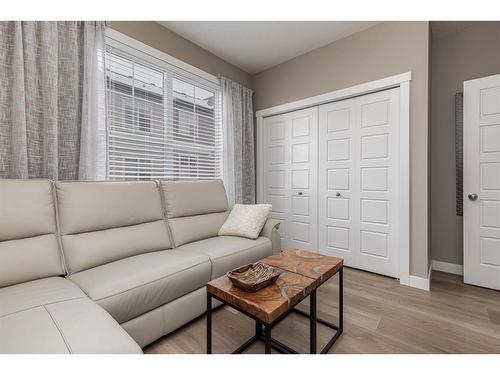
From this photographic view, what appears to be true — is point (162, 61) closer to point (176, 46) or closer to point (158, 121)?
point (176, 46)

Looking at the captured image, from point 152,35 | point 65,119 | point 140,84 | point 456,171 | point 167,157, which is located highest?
point 152,35

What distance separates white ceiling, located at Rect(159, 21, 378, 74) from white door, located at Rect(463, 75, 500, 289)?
50.0 inches

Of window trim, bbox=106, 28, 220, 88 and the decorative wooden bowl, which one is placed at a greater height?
window trim, bbox=106, 28, 220, 88

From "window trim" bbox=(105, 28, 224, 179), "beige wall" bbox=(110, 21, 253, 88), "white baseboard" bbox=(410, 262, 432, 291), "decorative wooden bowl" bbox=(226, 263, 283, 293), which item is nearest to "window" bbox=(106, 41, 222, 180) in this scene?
"window trim" bbox=(105, 28, 224, 179)

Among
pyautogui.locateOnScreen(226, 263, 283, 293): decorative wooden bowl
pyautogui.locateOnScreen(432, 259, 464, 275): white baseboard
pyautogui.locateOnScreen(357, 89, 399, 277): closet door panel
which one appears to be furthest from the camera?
pyautogui.locateOnScreen(432, 259, 464, 275): white baseboard

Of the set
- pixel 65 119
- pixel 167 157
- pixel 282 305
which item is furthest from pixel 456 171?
pixel 65 119

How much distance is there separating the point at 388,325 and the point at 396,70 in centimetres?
225

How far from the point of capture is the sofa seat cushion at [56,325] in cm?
82

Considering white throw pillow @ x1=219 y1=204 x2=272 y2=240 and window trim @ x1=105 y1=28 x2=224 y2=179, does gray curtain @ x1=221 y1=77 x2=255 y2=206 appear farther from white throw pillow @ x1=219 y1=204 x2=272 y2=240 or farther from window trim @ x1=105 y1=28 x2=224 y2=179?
white throw pillow @ x1=219 y1=204 x2=272 y2=240

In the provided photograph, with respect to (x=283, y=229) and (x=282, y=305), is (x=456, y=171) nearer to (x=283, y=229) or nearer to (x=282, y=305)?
(x=283, y=229)

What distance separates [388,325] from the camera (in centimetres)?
166

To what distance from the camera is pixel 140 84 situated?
2.39m

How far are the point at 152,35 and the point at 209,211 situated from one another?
6.09ft

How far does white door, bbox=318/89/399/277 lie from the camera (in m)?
2.48
